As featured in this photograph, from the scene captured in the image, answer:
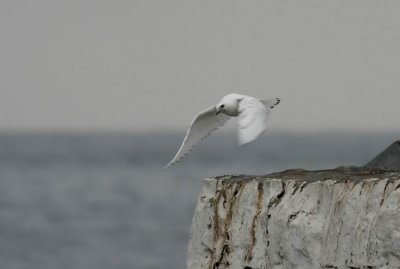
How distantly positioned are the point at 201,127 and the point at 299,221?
13.8ft

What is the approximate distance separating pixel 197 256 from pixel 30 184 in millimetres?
67693

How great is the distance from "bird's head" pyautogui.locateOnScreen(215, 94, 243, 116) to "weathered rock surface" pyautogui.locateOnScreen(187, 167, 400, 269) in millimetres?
2926

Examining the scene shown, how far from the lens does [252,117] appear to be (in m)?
12.6

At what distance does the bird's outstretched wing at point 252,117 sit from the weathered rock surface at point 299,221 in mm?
1880

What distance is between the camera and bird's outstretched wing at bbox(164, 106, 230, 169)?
512 inches

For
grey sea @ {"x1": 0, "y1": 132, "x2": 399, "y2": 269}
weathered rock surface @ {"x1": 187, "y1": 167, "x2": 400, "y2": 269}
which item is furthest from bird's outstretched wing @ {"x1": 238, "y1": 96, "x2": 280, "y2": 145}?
grey sea @ {"x1": 0, "y1": 132, "x2": 399, "y2": 269}

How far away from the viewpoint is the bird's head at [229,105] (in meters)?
13.1

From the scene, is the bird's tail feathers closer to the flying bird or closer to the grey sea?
the flying bird

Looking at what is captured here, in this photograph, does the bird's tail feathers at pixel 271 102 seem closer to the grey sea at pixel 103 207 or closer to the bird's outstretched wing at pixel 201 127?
the bird's outstretched wing at pixel 201 127

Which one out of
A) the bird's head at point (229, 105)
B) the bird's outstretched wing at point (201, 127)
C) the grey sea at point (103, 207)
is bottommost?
the grey sea at point (103, 207)

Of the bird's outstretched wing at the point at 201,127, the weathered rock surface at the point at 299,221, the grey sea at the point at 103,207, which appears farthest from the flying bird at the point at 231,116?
the grey sea at the point at 103,207

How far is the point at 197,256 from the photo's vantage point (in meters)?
10.0

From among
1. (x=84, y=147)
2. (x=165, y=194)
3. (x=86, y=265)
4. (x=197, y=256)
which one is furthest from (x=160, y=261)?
(x=84, y=147)

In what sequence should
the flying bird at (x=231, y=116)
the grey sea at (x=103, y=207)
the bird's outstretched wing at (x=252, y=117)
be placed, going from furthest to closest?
the grey sea at (x=103, y=207) → the flying bird at (x=231, y=116) → the bird's outstretched wing at (x=252, y=117)
